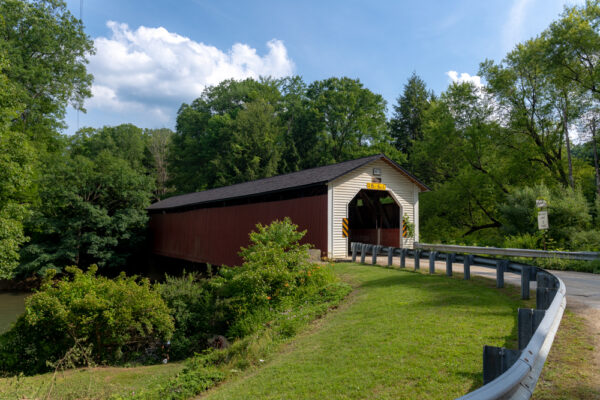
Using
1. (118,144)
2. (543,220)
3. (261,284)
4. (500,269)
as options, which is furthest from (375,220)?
(118,144)

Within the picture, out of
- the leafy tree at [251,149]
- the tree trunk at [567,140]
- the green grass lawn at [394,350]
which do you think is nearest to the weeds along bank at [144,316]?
the green grass lawn at [394,350]

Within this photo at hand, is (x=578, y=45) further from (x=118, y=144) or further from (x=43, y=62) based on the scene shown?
(x=118, y=144)

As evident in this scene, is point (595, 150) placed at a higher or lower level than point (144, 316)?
higher

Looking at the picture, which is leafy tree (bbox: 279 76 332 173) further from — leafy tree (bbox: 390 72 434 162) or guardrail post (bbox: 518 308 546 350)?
guardrail post (bbox: 518 308 546 350)

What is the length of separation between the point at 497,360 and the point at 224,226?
698 inches

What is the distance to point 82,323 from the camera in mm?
9266

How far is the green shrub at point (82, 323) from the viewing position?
9.26 meters

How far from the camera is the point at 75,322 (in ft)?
30.5

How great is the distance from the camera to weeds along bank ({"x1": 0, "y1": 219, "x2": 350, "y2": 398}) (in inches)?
361

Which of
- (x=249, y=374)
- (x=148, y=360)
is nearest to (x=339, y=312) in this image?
(x=249, y=374)

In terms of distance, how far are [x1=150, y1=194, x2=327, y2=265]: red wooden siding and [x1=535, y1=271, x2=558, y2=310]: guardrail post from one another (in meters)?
9.25

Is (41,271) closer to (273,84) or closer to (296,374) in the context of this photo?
(296,374)

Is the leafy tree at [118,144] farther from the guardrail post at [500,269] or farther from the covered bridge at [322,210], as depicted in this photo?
the guardrail post at [500,269]

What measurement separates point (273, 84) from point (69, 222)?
30.0 m
